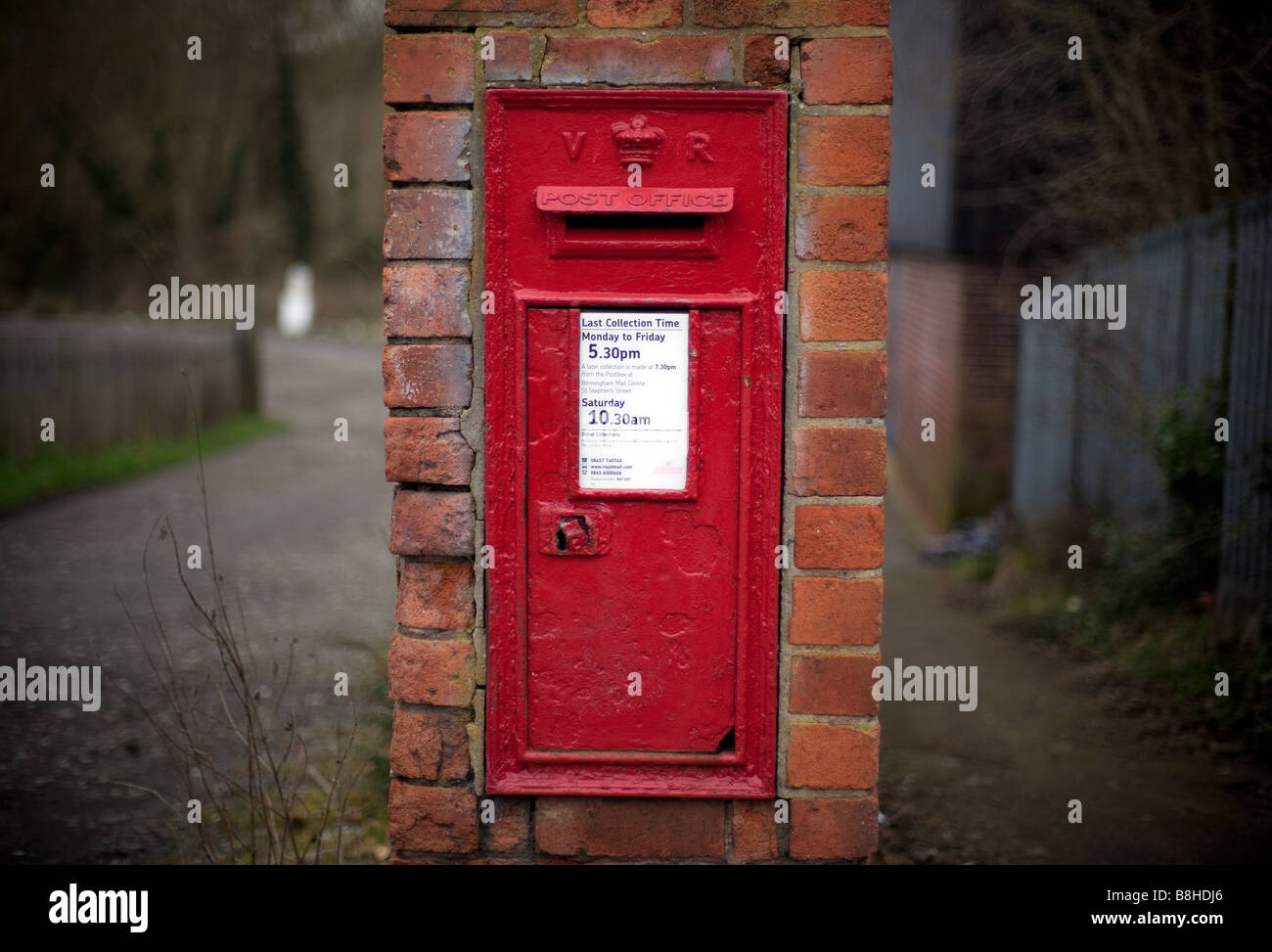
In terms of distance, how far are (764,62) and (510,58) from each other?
593 mm

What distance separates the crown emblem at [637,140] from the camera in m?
2.43

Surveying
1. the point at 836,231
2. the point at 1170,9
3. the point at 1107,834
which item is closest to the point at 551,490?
the point at 836,231

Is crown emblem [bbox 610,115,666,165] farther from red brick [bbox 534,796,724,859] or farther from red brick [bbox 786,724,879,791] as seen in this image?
red brick [bbox 534,796,724,859]

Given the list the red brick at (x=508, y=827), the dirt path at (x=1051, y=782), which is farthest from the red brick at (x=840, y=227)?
the dirt path at (x=1051, y=782)

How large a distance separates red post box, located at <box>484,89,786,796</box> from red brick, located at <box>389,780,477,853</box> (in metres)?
0.13

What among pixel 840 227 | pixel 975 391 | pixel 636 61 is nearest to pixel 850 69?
pixel 840 227

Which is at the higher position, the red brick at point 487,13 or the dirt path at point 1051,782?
the red brick at point 487,13

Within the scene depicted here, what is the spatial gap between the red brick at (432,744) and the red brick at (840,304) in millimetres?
1294

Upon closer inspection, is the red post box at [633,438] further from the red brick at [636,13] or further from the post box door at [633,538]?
the red brick at [636,13]

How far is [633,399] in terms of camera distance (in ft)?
8.28

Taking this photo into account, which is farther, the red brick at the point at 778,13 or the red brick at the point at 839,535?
the red brick at the point at 839,535

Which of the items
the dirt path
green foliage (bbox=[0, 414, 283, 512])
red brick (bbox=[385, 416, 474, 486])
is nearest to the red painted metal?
red brick (bbox=[385, 416, 474, 486])

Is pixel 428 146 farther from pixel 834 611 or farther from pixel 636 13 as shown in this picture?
pixel 834 611

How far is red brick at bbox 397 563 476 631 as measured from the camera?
8.61 feet
